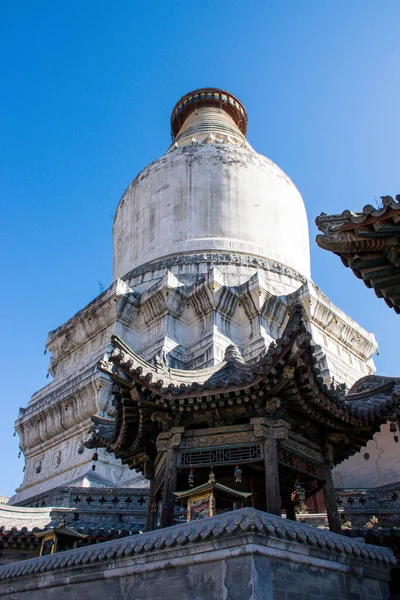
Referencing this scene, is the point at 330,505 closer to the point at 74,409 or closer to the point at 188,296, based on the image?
the point at 188,296

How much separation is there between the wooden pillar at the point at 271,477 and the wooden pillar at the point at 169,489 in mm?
1571

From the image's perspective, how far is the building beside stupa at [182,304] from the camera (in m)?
18.5

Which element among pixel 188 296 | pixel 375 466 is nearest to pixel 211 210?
pixel 188 296

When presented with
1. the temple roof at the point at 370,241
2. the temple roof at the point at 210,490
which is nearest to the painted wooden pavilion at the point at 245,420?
the temple roof at the point at 210,490

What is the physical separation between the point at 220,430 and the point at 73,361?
1391 cm

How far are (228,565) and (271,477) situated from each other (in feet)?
6.72

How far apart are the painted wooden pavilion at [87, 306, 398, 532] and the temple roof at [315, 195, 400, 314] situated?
5.12ft

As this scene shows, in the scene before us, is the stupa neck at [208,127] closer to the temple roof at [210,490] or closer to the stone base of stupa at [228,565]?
the temple roof at [210,490]

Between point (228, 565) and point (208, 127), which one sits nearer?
point (228, 565)

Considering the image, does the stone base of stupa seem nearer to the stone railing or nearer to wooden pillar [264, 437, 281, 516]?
the stone railing

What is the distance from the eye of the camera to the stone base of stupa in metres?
7.48

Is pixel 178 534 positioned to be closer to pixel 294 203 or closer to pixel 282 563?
pixel 282 563

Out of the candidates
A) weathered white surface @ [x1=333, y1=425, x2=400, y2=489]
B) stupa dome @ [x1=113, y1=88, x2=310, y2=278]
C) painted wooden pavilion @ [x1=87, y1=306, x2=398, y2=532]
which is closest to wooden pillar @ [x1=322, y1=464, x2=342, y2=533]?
painted wooden pavilion @ [x1=87, y1=306, x2=398, y2=532]

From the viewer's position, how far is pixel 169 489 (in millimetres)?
9828
